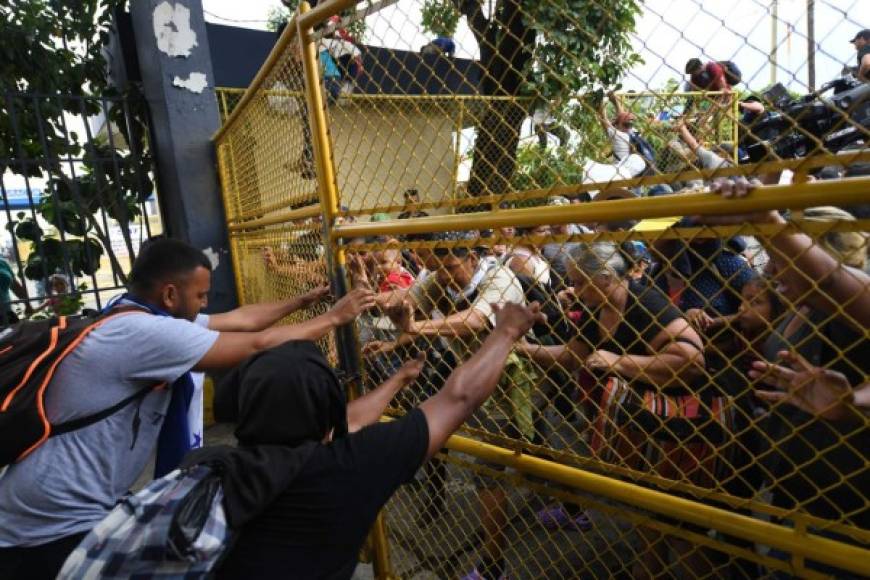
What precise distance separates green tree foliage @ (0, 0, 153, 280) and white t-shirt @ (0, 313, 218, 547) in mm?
3472

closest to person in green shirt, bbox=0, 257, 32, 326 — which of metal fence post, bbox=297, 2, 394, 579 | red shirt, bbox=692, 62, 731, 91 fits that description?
metal fence post, bbox=297, 2, 394, 579

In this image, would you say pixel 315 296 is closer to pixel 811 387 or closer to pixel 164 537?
pixel 164 537

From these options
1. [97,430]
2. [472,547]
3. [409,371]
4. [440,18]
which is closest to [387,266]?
[409,371]

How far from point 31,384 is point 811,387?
213cm

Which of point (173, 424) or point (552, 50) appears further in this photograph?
point (552, 50)

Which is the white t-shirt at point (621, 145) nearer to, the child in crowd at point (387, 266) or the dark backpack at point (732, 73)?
the dark backpack at point (732, 73)

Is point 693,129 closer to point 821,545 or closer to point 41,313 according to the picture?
point 821,545

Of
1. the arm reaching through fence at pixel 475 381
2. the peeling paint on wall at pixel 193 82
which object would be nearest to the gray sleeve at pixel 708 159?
the arm reaching through fence at pixel 475 381

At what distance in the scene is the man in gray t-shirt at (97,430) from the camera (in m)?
1.75

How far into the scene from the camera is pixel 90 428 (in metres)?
1.78

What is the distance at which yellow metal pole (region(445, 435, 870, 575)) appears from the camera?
1166 mm

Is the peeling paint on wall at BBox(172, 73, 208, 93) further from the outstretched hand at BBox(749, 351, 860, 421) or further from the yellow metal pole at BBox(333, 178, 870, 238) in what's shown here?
the outstretched hand at BBox(749, 351, 860, 421)

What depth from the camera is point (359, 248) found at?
199 cm

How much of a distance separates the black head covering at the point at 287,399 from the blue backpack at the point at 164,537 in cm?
15
